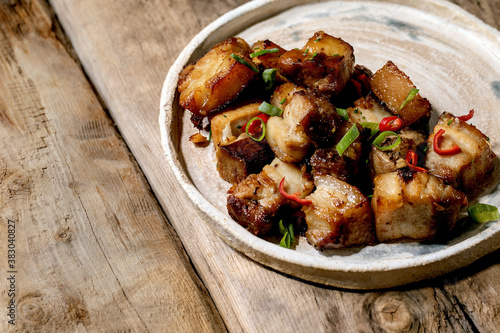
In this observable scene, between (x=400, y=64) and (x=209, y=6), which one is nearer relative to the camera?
(x=400, y=64)

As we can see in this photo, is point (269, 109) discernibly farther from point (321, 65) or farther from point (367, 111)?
point (367, 111)

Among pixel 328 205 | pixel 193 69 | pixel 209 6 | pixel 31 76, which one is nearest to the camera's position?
pixel 328 205

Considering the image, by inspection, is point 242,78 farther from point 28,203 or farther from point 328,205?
point 28,203

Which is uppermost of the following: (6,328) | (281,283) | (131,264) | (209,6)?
(209,6)

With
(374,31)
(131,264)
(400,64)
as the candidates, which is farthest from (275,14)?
(131,264)

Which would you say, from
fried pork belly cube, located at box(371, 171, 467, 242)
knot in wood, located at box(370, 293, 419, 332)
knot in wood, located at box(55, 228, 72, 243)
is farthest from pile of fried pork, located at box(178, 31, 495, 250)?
knot in wood, located at box(55, 228, 72, 243)

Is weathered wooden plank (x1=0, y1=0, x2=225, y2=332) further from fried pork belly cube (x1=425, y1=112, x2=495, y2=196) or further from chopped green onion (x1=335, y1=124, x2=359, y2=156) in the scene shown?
fried pork belly cube (x1=425, y1=112, x2=495, y2=196)

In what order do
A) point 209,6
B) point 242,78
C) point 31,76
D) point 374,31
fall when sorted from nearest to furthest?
point 242,78 < point 374,31 < point 31,76 < point 209,6
